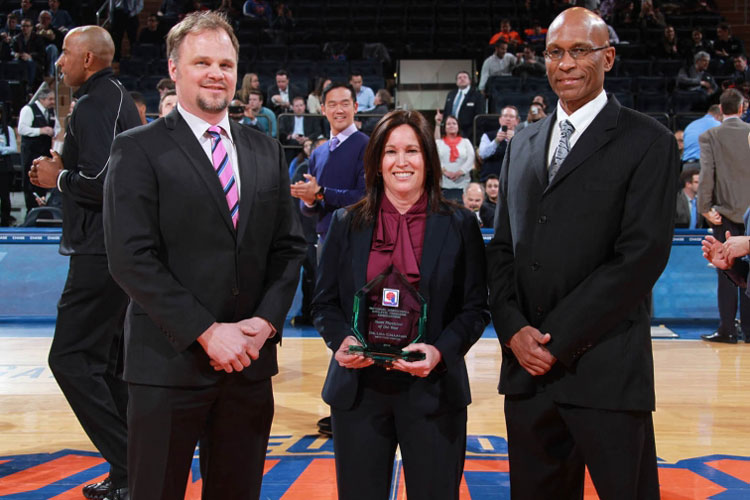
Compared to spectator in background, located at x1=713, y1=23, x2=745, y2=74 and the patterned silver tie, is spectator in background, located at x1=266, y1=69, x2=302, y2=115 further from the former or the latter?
the patterned silver tie

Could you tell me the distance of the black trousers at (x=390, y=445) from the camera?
7.86ft

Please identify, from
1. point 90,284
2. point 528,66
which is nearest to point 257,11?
point 528,66

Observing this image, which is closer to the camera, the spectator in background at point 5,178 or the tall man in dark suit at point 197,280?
the tall man in dark suit at point 197,280

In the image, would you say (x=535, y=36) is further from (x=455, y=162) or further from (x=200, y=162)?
(x=200, y=162)

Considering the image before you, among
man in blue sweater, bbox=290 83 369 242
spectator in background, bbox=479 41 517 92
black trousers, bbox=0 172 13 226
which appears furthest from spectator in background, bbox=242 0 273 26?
man in blue sweater, bbox=290 83 369 242

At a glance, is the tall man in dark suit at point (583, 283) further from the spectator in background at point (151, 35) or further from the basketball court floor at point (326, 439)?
the spectator in background at point (151, 35)

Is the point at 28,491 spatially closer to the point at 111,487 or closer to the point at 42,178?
the point at 111,487

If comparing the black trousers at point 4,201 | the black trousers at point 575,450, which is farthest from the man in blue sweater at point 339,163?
the black trousers at point 4,201

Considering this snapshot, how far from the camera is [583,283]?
229cm

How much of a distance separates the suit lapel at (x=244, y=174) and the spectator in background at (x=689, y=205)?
6949 millimetres

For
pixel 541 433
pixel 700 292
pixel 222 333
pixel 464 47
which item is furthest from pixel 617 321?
pixel 464 47

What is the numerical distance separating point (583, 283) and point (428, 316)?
494mm

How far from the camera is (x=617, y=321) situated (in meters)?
2.27

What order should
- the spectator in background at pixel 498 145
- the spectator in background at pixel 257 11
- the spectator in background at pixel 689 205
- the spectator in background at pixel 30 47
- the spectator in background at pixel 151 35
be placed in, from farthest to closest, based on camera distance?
the spectator in background at pixel 257 11
the spectator in background at pixel 151 35
the spectator in background at pixel 30 47
the spectator in background at pixel 498 145
the spectator in background at pixel 689 205
